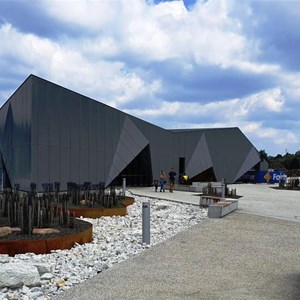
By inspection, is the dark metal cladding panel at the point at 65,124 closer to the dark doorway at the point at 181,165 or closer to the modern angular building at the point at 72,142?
the modern angular building at the point at 72,142

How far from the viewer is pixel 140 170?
31109 mm

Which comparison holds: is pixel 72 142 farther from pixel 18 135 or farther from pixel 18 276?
pixel 18 276

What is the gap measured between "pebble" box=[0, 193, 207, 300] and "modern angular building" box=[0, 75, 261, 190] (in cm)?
866

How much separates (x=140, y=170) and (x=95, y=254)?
24.3 meters

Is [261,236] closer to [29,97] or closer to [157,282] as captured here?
[157,282]

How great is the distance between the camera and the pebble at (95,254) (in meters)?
4.91

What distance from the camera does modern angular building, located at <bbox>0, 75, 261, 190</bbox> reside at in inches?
743

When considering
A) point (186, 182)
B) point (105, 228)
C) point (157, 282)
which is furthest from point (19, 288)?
point (186, 182)

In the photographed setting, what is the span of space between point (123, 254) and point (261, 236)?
3.31 metres

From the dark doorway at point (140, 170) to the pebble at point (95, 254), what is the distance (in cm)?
1747

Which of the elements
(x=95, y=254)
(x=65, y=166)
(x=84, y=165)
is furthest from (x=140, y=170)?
(x=95, y=254)

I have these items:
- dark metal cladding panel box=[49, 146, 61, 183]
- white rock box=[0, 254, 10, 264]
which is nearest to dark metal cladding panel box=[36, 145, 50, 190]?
dark metal cladding panel box=[49, 146, 61, 183]

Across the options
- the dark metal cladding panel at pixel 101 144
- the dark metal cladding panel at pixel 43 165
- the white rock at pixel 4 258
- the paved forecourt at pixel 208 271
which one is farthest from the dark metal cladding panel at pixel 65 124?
the white rock at pixel 4 258

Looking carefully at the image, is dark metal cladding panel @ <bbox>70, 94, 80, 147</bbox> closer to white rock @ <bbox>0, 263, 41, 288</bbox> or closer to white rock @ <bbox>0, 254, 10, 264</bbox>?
white rock @ <bbox>0, 254, 10, 264</bbox>
